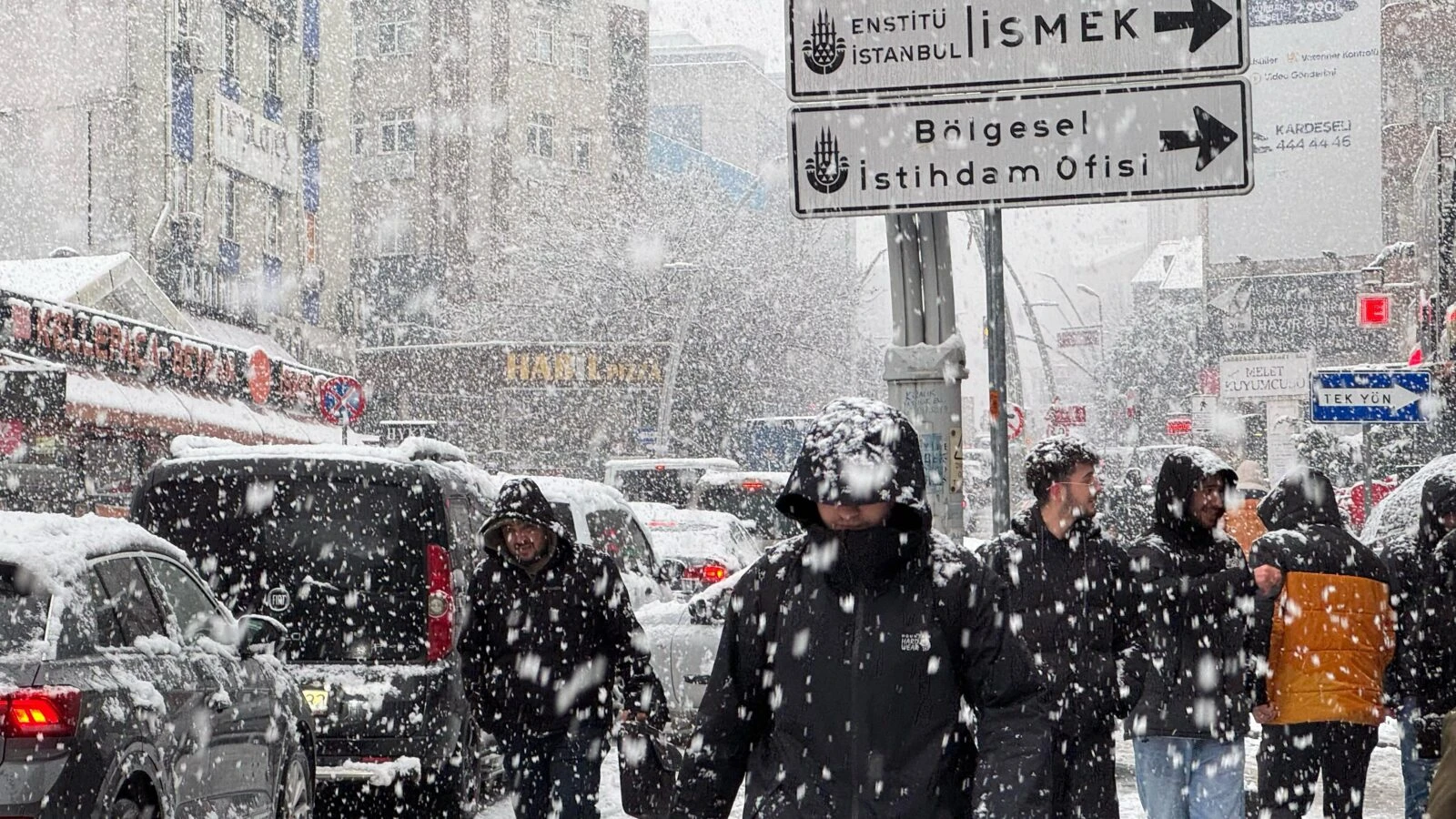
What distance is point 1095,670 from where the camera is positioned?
6.10m

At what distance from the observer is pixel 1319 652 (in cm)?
744

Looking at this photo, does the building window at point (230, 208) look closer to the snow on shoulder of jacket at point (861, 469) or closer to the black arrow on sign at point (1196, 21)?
the black arrow on sign at point (1196, 21)

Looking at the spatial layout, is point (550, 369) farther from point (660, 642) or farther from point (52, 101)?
point (660, 642)

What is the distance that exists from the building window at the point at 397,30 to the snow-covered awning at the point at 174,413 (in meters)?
25.6

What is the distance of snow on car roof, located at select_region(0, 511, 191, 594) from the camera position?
6.03m

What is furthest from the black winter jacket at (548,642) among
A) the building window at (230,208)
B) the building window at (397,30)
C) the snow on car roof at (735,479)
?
the building window at (397,30)

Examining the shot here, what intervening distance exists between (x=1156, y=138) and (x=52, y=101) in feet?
104

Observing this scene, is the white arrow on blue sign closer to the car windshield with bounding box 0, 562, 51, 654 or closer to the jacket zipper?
the car windshield with bounding box 0, 562, 51, 654

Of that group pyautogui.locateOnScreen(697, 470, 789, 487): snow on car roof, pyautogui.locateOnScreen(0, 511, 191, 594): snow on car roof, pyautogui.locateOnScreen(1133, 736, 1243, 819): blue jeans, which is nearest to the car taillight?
pyautogui.locateOnScreen(0, 511, 191, 594): snow on car roof

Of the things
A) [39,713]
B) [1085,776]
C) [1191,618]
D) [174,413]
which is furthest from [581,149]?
[39,713]

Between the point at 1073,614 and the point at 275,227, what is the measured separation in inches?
1411

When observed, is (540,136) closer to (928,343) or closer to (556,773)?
(928,343)

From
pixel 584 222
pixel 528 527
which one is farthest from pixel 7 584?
pixel 584 222

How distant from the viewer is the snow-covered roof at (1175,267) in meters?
103
